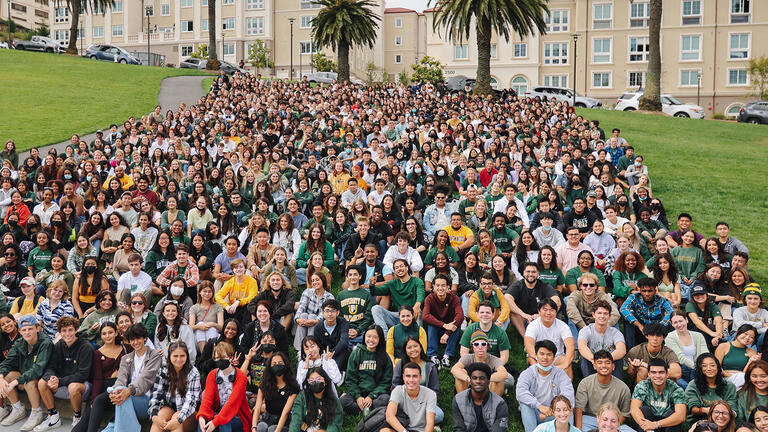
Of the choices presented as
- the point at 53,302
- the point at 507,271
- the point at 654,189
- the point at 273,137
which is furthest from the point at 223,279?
the point at 654,189

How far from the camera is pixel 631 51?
5903 cm

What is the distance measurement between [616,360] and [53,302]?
8.56m

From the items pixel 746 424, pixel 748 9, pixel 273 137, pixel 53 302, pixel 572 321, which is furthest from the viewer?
pixel 748 9

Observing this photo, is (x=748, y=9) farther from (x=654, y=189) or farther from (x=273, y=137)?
(x=273, y=137)

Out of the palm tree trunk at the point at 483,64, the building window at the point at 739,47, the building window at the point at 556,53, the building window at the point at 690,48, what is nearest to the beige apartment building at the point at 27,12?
the building window at the point at 556,53

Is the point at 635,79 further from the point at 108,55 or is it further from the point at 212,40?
the point at 108,55

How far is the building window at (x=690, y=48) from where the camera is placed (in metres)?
57.3

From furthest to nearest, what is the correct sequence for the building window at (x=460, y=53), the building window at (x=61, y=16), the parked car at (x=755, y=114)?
1. the building window at (x=61, y=16)
2. the building window at (x=460, y=53)
3. the parked car at (x=755, y=114)

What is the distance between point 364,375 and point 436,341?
5.22 feet

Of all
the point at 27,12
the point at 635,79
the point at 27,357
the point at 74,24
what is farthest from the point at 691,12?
the point at 27,12

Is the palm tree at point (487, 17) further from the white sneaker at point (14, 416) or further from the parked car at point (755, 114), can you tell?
the white sneaker at point (14, 416)

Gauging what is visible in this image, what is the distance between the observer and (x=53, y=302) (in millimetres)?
9883

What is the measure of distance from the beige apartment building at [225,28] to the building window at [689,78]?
34090mm

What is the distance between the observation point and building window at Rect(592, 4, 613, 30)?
59.2 metres
